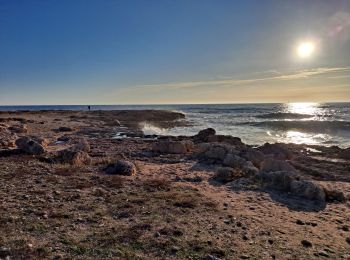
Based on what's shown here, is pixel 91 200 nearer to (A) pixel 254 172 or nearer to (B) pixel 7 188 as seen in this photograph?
(B) pixel 7 188

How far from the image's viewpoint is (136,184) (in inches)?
446

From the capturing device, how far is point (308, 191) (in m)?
10.7

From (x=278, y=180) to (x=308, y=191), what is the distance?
122 centimetres

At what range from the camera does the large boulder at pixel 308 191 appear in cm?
1060

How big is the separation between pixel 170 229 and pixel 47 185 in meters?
4.86

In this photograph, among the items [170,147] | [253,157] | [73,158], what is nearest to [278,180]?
[253,157]

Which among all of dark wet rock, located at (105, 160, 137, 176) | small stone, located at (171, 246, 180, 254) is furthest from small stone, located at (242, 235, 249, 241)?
dark wet rock, located at (105, 160, 137, 176)

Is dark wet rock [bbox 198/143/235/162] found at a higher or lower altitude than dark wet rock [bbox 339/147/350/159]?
higher

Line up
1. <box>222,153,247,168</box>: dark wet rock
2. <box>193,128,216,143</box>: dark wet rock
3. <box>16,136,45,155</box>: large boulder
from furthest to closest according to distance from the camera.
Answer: <box>193,128,216,143</box>: dark wet rock, <box>16,136,45,155</box>: large boulder, <box>222,153,247,168</box>: dark wet rock

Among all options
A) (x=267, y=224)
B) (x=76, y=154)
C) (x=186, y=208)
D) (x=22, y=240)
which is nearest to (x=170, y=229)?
(x=186, y=208)

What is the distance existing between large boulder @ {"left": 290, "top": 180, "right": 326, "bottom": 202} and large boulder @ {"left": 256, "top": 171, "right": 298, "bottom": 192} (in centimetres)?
34

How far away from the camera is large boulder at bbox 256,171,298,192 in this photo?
37.8 ft

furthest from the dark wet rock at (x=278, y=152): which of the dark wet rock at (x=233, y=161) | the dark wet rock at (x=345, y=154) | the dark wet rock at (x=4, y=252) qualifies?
the dark wet rock at (x=4, y=252)

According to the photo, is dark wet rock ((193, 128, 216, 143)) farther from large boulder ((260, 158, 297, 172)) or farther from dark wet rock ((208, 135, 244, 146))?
large boulder ((260, 158, 297, 172))
